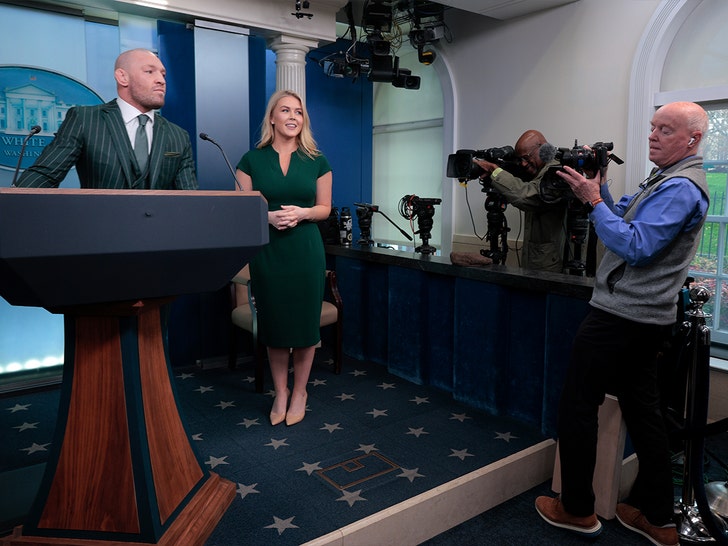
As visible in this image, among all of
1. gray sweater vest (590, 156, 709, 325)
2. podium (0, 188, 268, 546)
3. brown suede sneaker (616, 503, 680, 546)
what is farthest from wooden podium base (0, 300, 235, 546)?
brown suede sneaker (616, 503, 680, 546)

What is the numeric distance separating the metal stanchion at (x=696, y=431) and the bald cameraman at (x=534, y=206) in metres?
1.54

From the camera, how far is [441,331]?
11.1 ft

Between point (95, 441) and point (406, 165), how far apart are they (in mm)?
5530

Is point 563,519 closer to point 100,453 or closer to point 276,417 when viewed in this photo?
point 276,417

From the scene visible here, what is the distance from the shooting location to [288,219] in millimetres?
2574

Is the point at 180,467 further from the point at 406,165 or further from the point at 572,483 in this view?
the point at 406,165

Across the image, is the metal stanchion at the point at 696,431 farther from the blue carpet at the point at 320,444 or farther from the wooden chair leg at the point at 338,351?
the wooden chair leg at the point at 338,351

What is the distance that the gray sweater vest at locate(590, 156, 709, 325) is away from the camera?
1.89m

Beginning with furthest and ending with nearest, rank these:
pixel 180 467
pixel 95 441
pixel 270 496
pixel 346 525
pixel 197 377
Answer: pixel 197 377 → pixel 270 496 → pixel 346 525 → pixel 180 467 → pixel 95 441

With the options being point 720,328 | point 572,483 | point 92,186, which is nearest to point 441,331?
point 572,483

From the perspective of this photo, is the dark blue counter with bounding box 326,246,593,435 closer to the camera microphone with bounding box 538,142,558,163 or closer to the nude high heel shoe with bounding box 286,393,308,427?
the camera microphone with bounding box 538,142,558,163

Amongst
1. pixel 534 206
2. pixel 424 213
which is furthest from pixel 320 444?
pixel 534 206

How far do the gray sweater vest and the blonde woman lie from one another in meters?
1.33

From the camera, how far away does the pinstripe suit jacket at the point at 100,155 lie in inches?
64.2
